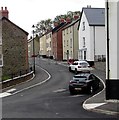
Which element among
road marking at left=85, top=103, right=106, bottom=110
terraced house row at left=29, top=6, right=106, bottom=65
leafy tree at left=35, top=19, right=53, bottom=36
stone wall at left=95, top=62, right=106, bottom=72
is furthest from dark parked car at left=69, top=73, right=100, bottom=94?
leafy tree at left=35, top=19, right=53, bottom=36

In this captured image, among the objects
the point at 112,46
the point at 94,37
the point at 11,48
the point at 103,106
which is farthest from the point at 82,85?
the point at 94,37

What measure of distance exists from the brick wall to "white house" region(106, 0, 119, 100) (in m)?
20.6

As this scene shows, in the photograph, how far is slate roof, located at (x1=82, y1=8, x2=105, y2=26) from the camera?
5201 centimetres

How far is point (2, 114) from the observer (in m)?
17.0

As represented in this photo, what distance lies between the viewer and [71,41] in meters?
67.4

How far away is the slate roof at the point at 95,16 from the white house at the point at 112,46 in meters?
30.3

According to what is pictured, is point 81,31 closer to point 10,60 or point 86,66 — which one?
point 86,66

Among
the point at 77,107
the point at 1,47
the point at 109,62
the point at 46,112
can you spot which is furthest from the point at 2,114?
the point at 1,47

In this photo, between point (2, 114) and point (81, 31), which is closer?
point (2, 114)

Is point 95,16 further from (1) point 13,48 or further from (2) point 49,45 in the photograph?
(2) point 49,45

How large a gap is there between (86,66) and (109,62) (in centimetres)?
2123

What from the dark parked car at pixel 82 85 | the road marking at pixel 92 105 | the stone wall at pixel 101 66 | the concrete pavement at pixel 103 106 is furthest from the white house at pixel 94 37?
the road marking at pixel 92 105

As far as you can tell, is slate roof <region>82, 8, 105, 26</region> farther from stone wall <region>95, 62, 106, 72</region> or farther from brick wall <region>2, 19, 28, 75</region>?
brick wall <region>2, 19, 28, 75</region>

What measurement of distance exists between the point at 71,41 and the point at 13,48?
2719 centimetres
